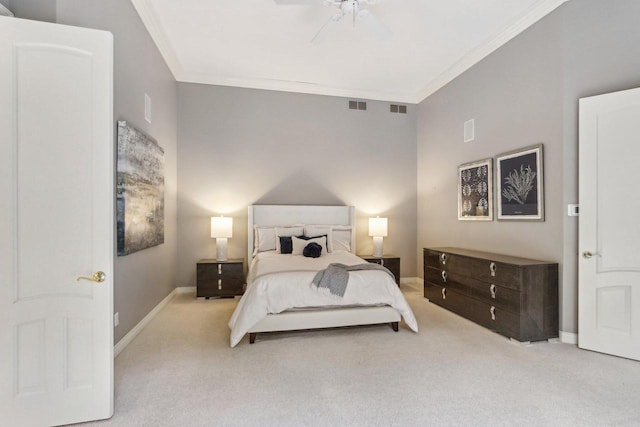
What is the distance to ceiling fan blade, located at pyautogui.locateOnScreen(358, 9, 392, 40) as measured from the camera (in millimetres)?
2904

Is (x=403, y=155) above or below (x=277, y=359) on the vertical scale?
above

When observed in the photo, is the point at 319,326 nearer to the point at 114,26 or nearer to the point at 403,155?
the point at 114,26

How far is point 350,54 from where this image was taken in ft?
13.9

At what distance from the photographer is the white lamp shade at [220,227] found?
15.3 feet

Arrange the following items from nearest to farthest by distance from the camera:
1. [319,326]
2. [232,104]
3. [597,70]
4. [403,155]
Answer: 1. [597,70]
2. [319,326]
3. [232,104]
4. [403,155]

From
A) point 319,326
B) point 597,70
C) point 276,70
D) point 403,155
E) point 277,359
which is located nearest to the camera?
point 277,359

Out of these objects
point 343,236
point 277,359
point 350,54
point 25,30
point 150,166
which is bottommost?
point 277,359

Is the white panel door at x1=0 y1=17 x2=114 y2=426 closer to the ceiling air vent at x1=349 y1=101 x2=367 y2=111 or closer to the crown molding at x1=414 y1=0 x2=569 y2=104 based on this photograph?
the crown molding at x1=414 y1=0 x2=569 y2=104

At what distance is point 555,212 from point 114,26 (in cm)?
460

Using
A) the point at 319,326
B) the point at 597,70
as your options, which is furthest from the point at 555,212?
the point at 319,326

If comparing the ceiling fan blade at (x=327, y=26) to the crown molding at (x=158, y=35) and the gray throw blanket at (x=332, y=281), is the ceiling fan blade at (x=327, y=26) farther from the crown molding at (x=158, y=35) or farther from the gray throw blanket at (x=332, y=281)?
the gray throw blanket at (x=332, y=281)

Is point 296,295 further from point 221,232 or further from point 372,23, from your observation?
point 372,23

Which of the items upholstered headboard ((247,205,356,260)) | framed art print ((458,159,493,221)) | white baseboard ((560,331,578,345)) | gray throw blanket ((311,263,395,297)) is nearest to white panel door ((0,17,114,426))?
gray throw blanket ((311,263,395,297))

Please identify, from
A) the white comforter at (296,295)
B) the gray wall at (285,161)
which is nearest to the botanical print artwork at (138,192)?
the gray wall at (285,161)
